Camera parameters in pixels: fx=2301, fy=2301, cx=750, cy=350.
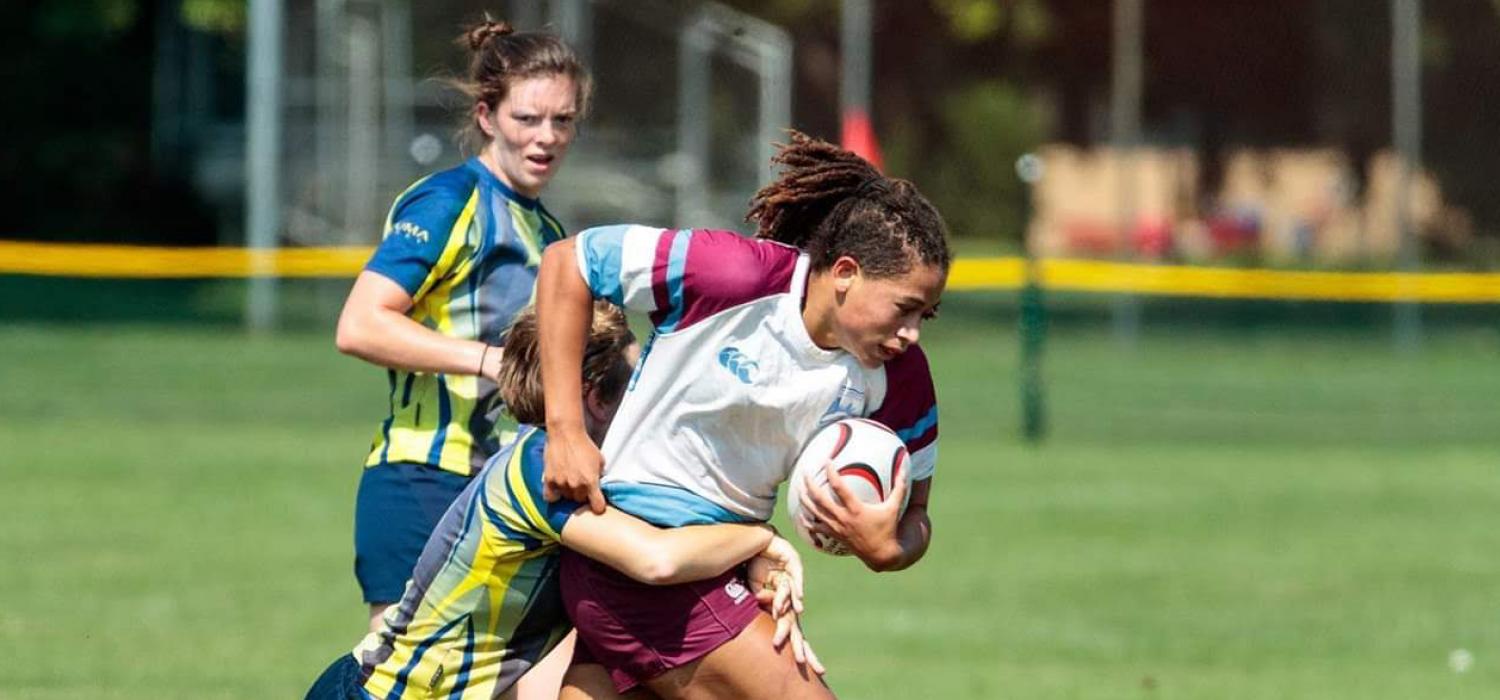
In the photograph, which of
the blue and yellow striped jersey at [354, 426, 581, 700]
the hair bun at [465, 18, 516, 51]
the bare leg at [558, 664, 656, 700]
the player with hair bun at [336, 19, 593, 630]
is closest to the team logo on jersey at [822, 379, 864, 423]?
the blue and yellow striped jersey at [354, 426, 581, 700]

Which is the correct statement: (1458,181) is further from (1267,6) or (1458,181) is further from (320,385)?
(320,385)

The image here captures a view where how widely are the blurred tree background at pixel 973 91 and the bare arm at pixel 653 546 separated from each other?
65.9 feet

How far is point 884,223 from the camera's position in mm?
4438

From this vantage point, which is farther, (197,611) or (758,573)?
(197,611)

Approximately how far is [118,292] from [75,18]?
11.1 feet

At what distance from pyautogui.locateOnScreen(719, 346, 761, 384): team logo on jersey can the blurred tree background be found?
2006cm

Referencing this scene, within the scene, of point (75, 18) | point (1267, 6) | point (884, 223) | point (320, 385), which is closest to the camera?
point (884, 223)

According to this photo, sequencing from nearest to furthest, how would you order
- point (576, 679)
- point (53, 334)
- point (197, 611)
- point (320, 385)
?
point (576, 679) < point (197, 611) < point (320, 385) < point (53, 334)

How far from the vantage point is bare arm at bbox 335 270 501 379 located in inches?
210

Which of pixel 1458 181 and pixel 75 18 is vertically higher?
pixel 75 18

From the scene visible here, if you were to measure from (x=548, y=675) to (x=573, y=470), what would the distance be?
662 mm

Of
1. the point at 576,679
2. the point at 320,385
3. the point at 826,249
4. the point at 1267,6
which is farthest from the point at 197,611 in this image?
the point at 1267,6

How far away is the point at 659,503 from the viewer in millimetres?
4492

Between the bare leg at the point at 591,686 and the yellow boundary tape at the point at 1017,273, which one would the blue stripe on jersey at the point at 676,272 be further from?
the yellow boundary tape at the point at 1017,273
